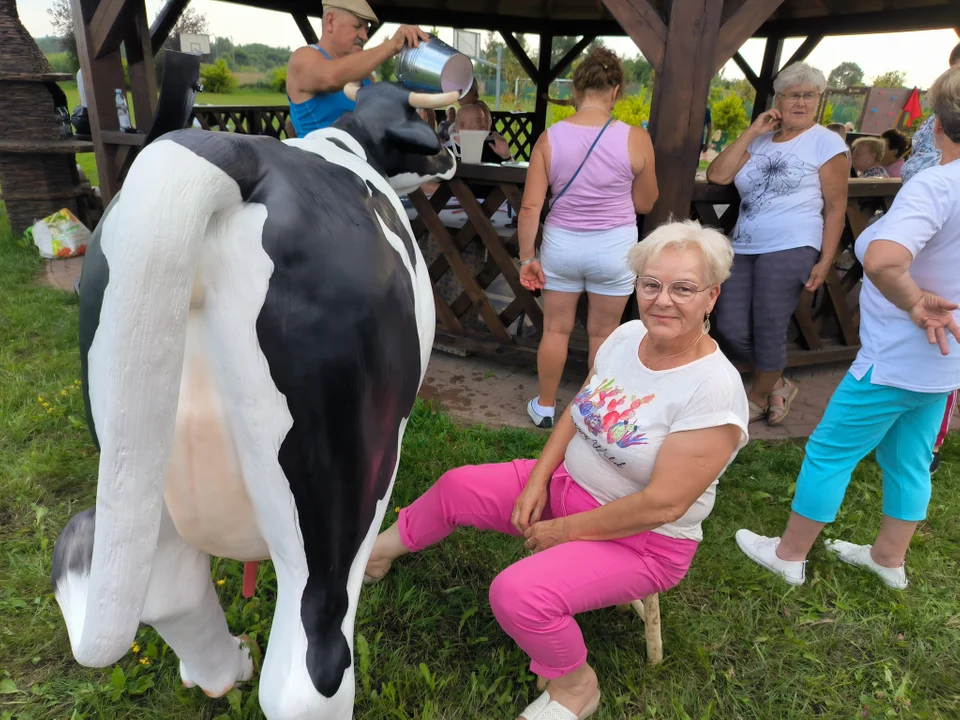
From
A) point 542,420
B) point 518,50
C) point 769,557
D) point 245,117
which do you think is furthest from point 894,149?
point 245,117

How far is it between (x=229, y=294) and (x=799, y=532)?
80.7 inches

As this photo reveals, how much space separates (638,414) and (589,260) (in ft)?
4.28

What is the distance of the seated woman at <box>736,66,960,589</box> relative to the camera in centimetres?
167

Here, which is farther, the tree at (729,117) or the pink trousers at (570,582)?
the tree at (729,117)

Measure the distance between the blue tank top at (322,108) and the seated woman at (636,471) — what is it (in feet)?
3.71

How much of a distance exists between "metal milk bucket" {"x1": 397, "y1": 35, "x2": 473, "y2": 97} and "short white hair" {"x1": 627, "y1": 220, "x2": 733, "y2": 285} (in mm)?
592

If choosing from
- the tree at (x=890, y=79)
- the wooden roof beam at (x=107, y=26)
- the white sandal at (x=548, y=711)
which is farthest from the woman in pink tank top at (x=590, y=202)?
the tree at (x=890, y=79)

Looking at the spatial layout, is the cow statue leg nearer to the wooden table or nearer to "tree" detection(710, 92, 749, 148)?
the wooden table

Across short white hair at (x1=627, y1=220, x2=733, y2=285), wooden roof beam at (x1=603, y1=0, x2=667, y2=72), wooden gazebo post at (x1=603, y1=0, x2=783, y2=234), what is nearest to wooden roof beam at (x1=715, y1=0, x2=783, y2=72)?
wooden gazebo post at (x1=603, y1=0, x2=783, y2=234)

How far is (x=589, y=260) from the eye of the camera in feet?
8.84

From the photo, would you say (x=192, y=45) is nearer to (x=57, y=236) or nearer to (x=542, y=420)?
(x=542, y=420)

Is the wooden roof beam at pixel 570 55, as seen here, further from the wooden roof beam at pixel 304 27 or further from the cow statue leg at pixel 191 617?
the cow statue leg at pixel 191 617

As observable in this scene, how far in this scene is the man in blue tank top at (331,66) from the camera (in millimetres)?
1971

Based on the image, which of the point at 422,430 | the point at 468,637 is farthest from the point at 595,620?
the point at 422,430
